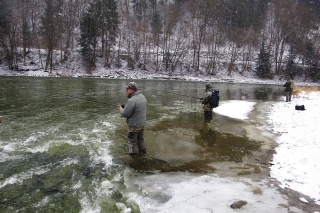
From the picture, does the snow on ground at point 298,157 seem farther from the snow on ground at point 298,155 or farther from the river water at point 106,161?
the river water at point 106,161

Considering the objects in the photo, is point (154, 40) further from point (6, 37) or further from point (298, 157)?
point (298, 157)

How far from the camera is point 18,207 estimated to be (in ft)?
14.4

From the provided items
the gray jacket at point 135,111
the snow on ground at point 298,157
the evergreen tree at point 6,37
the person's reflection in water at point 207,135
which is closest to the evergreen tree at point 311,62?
the snow on ground at point 298,157

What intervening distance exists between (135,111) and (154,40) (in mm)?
50335

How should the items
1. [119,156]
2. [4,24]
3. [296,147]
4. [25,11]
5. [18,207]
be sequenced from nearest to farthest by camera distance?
→ [18,207]
[119,156]
[296,147]
[4,24]
[25,11]

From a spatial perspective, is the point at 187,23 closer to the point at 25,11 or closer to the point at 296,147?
the point at 25,11

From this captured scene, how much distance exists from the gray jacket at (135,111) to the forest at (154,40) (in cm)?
4006

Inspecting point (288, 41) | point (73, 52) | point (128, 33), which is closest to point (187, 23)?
point (128, 33)

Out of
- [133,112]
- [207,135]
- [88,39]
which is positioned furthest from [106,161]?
[88,39]

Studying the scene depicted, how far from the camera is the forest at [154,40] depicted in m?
45.3

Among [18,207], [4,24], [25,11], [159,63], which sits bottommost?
[18,207]

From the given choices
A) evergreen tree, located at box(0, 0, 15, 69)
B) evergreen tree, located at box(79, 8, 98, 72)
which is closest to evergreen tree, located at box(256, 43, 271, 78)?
evergreen tree, located at box(79, 8, 98, 72)

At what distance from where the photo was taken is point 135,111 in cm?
674

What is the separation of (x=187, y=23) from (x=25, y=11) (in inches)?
1442
